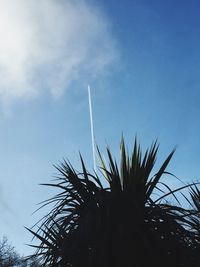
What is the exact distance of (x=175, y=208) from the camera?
13.1 ft

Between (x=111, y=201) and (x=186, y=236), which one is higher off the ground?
(x=111, y=201)

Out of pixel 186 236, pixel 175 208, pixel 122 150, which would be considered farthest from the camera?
pixel 122 150

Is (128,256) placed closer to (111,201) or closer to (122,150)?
(111,201)

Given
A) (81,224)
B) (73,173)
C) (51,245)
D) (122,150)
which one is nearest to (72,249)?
(81,224)

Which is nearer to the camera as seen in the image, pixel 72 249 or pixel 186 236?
pixel 72 249

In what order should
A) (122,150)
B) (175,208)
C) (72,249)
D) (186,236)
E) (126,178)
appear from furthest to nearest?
(122,150)
(126,178)
(175,208)
(186,236)
(72,249)

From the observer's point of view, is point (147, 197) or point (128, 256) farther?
point (147, 197)

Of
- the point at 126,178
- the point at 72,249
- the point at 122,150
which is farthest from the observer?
the point at 122,150

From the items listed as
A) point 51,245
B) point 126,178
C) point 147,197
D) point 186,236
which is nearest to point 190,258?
point 186,236

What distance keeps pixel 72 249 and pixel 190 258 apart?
1289 mm

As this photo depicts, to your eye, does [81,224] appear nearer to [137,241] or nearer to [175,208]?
[137,241]

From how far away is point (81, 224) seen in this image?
3.61m

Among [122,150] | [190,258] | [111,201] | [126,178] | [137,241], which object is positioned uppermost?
[122,150]

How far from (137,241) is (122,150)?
1.41 metres
